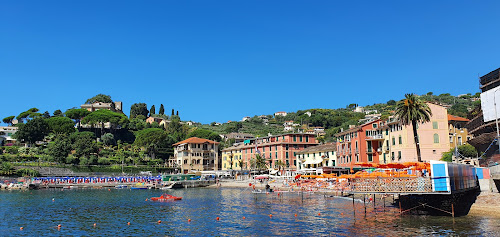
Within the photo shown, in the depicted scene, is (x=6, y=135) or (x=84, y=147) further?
(x=6, y=135)

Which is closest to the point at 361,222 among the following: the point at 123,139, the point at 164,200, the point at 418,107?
the point at 418,107

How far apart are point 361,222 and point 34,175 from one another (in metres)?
95.6

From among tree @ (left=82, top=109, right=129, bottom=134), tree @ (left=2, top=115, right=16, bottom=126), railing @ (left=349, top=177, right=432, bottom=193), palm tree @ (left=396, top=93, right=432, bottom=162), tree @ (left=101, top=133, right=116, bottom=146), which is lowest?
railing @ (left=349, top=177, right=432, bottom=193)

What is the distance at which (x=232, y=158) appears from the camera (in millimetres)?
129250

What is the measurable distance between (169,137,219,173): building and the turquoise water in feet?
258

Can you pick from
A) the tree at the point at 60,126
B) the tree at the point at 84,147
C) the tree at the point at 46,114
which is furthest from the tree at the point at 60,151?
the tree at the point at 46,114

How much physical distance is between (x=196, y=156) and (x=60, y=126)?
5694 centimetres

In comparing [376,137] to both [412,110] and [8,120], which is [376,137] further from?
[8,120]

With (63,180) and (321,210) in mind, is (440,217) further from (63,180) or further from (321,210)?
(63,180)

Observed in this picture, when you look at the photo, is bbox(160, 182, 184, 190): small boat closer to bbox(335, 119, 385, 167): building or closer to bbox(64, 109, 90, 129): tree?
bbox(335, 119, 385, 167): building

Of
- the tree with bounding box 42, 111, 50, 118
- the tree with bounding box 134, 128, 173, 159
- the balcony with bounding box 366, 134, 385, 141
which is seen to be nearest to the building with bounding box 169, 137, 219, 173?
the tree with bounding box 134, 128, 173, 159

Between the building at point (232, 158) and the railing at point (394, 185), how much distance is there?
9039cm

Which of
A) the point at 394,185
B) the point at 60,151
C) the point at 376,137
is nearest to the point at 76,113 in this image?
the point at 60,151

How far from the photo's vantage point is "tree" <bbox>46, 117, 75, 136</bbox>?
471ft
